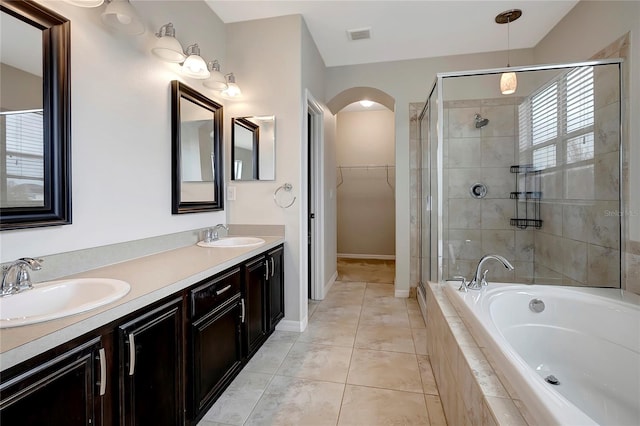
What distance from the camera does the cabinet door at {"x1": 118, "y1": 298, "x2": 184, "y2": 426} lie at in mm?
1022

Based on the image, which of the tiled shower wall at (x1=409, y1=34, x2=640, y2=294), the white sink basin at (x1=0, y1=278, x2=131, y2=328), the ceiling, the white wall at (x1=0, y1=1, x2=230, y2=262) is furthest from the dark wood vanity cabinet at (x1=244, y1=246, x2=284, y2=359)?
the ceiling

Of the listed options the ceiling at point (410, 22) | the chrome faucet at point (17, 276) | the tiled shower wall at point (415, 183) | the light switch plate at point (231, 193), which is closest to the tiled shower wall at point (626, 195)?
the ceiling at point (410, 22)

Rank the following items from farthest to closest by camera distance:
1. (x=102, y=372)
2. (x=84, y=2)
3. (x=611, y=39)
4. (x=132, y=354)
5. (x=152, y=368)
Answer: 1. (x=611, y=39)
2. (x=84, y=2)
3. (x=152, y=368)
4. (x=132, y=354)
5. (x=102, y=372)

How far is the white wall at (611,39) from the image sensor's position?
1848 millimetres

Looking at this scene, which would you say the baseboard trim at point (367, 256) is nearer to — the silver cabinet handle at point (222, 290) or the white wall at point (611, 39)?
the white wall at point (611, 39)

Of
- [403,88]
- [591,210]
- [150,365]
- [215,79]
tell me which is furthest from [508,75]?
[150,365]

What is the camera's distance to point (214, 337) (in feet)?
5.19

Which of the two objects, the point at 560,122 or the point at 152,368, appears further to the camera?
the point at 560,122

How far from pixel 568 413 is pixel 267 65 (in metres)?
2.77

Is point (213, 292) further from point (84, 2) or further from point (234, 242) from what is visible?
point (84, 2)

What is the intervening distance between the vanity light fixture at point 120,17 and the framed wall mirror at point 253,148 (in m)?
1.12

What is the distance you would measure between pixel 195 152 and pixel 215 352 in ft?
4.57

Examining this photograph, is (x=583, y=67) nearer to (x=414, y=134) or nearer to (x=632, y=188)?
(x=632, y=188)

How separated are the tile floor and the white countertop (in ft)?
2.52
